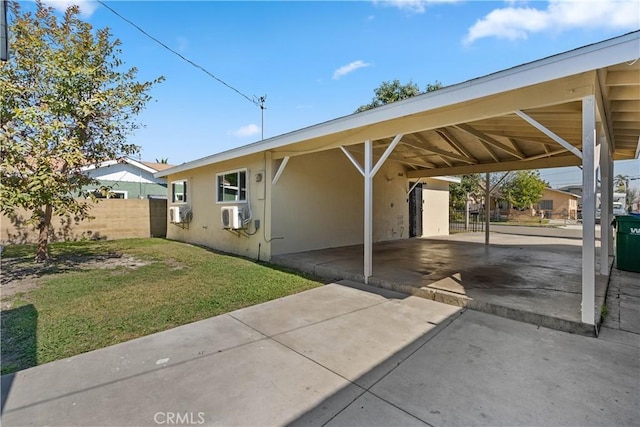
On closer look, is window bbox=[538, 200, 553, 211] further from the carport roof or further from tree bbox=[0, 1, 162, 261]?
tree bbox=[0, 1, 162, 261]

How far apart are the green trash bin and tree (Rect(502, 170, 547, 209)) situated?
81.7ft

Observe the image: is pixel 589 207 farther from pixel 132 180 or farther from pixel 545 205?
pixel 545 205

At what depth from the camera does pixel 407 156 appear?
30.1 ft

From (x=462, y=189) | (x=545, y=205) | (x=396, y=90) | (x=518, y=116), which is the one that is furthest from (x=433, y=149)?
(x=545, y=205)

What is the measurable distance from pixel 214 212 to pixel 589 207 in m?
8.60

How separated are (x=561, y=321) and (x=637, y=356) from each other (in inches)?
24.3

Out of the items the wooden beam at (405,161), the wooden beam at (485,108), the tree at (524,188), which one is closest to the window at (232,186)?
the wooden beam at (405,161)

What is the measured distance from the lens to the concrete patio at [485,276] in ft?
11.8

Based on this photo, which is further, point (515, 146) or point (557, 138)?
point (515, 146)

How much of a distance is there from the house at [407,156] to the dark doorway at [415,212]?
0.73ft

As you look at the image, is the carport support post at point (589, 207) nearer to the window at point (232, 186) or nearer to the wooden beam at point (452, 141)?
the wooden beam at point (452, 141)

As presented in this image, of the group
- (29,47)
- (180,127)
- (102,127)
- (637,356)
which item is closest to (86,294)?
(102,127)

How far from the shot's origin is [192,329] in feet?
11.0

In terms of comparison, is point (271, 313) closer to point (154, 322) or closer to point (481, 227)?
point (154, 322)
